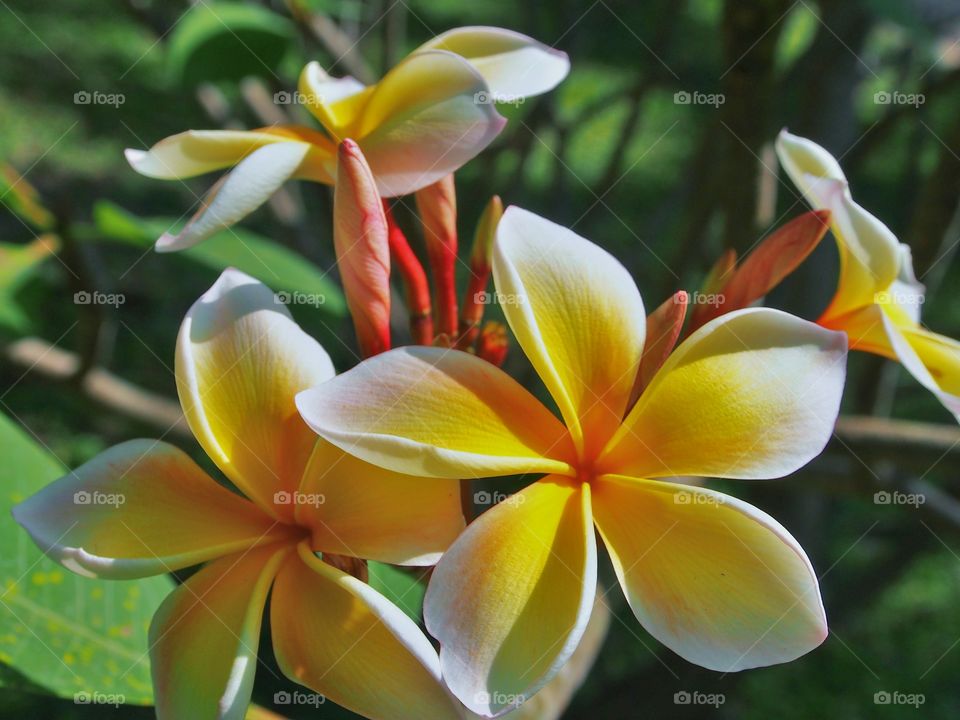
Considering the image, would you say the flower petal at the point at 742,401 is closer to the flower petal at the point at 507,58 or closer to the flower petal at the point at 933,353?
the flower petal at the point at 933,353

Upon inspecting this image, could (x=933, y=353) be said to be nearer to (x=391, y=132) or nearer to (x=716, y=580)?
(x=716, y=580)

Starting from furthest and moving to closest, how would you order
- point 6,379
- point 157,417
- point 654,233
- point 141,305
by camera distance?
point 141,305 → point 6,379 → point 654,233 → point 157,417

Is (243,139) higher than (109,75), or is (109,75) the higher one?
(109,75)

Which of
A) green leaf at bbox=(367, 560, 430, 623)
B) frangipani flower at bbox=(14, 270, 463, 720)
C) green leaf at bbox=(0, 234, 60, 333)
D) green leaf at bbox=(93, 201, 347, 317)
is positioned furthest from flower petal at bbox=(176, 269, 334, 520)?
green leaf at bbox=(0, 234, 60, 333)

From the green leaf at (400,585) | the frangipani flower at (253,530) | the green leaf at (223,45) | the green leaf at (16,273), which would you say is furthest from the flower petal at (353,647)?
the green leaf at (223,45)

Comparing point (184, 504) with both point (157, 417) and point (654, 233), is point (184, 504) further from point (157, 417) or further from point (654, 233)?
point (654, 233)

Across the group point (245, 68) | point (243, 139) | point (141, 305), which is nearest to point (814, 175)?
point (243, 139)
